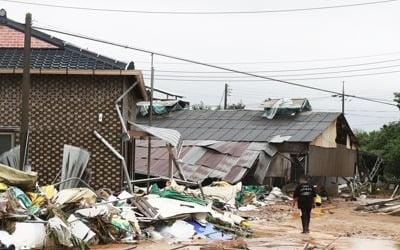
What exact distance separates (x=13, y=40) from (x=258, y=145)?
582 inches

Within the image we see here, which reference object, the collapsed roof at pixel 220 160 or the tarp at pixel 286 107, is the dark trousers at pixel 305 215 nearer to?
the collapsed roof at pixel 220 160

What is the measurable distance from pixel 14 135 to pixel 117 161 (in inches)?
120

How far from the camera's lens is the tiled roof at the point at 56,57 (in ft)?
58.7

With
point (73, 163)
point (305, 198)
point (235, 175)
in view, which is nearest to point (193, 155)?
point (235, 175)

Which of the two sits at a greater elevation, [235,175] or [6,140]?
[6,140]

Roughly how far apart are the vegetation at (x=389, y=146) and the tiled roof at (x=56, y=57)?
31.1 meters

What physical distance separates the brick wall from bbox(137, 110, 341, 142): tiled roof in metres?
14.6

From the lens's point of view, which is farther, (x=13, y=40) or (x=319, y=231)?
(x=13, y=40)

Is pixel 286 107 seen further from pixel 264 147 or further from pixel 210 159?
pixel 210 159

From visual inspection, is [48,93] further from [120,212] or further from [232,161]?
[232,161]

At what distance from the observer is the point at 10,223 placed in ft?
38.3

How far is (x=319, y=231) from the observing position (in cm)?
1786

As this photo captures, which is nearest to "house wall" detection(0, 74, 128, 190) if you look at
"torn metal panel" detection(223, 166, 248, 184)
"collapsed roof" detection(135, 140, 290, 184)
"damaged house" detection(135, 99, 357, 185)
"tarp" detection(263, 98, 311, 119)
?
"damaged house" detection(135, 99, 357, 185)

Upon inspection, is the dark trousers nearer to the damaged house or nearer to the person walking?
the person walking
